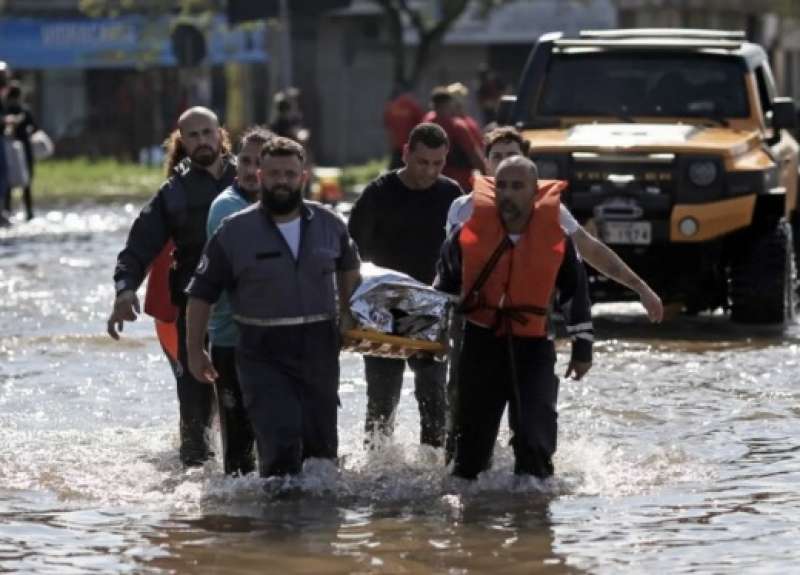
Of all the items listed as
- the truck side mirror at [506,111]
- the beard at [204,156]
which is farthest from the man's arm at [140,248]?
the truck side mirror at [506,111]

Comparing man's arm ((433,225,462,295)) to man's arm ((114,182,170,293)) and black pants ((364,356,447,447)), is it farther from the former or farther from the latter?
man's arm ((114,182,170,293))

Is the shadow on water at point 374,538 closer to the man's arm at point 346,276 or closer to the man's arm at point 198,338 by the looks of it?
the man's arm at point 198,338

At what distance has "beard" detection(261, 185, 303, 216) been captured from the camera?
10.2 m

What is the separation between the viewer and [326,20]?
57469 millimetres

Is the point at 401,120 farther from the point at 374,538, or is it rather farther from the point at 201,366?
the point at 374,538

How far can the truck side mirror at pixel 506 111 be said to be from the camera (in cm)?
1781

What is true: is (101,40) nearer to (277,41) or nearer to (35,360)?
(277,41)

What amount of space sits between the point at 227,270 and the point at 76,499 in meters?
1.35

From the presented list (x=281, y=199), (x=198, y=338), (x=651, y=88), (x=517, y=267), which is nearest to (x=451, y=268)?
(x=517, y=267)

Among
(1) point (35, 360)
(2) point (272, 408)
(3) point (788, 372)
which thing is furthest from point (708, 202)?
(2) point (272, 408)

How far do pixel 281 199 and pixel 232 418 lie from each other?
1185 millimetres

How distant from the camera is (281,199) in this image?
1018cm

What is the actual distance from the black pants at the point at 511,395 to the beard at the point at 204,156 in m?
1.70

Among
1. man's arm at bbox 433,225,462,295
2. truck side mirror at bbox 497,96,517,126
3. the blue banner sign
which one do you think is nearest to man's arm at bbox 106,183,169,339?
man's arm at bbox 433,225,462,295
